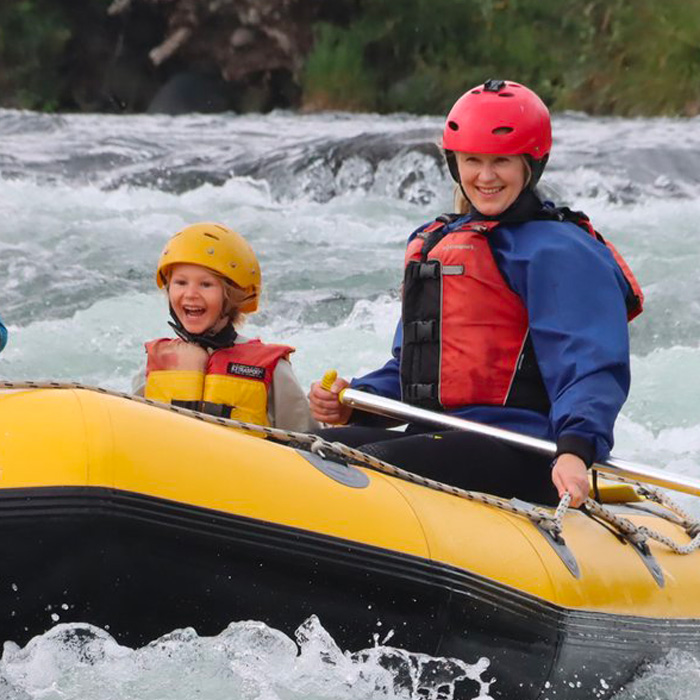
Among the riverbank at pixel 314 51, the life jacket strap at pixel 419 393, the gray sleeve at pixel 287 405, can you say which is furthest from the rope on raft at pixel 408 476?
the riverbank at pixel 314 51

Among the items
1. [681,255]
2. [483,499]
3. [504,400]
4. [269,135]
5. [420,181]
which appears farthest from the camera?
[269,135]

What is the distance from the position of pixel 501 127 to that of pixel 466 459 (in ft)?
2.31

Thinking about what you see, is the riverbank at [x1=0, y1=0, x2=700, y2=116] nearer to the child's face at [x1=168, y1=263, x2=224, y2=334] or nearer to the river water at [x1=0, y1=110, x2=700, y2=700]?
the river water at [x1=0, y1=110, x2=700, y2=700]

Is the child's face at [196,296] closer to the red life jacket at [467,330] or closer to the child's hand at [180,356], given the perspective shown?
the child's hand at [180,356]

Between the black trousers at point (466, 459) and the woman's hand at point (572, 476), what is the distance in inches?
8.5

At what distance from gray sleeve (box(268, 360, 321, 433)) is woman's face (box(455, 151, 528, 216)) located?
2.15 ft

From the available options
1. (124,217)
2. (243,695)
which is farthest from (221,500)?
(124,217)

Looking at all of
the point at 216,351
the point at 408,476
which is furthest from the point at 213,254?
the point at 408,476

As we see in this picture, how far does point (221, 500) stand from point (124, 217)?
7401 mm

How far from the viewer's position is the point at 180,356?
11.8ft

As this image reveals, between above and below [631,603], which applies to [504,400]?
above

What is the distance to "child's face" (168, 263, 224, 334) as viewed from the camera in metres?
3.57

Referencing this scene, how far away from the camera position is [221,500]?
2.58 metres

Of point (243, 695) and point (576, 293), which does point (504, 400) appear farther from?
point (243, 695)
